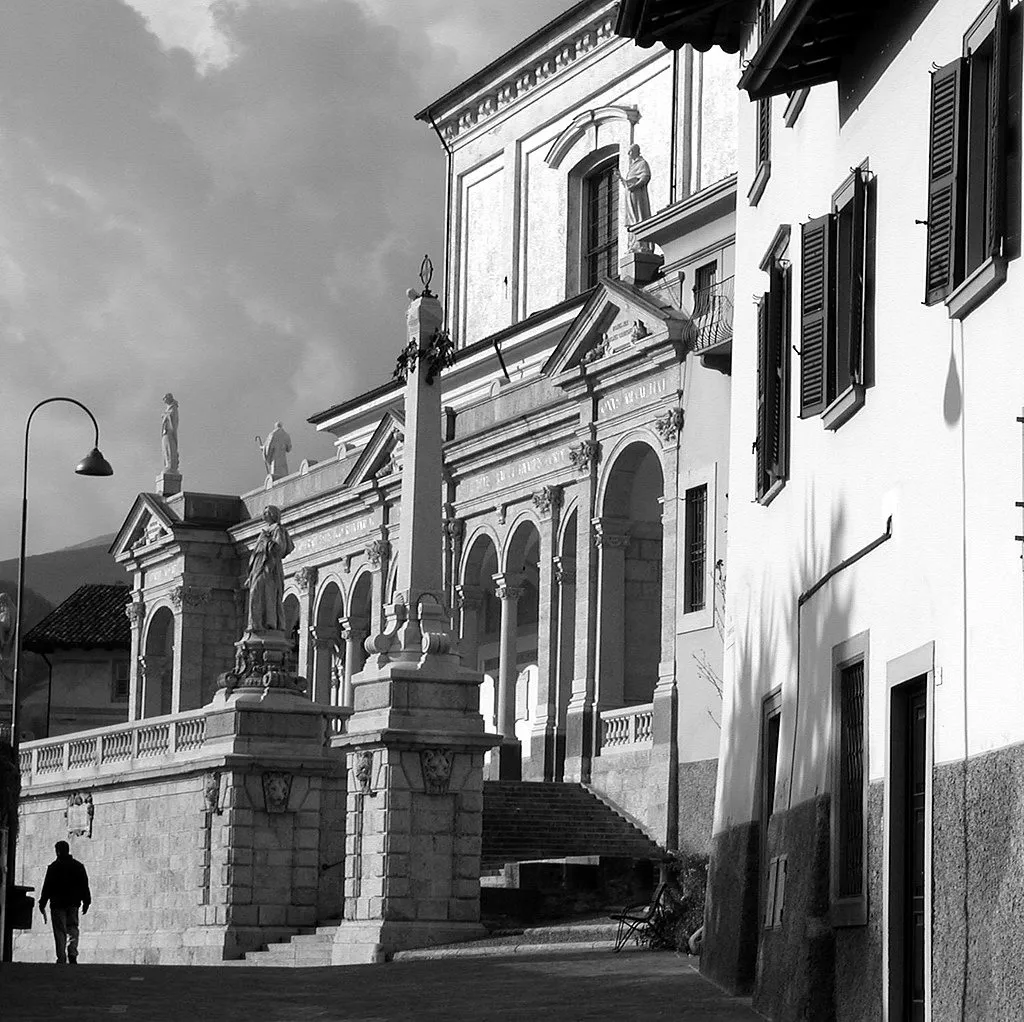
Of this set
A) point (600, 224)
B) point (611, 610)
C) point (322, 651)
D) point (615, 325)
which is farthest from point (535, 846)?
point (600, 224)

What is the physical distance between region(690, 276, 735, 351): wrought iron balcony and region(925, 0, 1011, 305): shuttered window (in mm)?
22192

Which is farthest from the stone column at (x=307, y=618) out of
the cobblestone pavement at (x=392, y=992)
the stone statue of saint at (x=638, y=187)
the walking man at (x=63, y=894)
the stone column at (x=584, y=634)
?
the cobblestone pavement at (x=392, y=992)

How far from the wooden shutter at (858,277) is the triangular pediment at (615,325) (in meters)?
23.0

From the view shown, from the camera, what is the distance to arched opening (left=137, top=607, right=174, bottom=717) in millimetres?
59500

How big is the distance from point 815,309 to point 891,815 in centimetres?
394

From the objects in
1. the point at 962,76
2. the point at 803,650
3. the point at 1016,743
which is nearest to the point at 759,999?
the point at 803,650

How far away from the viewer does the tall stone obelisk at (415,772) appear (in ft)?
96.5

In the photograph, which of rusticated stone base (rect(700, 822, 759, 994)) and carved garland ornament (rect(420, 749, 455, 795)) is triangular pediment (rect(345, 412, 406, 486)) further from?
rusticated stone base (rect(700, 822, 759, 994))

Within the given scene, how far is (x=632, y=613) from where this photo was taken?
41000 millimetres

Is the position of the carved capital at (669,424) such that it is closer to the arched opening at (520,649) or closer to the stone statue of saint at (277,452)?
the arched opening at (520,649)

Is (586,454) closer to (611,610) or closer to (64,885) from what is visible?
(611,610)

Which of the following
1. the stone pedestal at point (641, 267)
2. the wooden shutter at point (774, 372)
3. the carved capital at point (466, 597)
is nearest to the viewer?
the wooden shutter at point (774, 372)

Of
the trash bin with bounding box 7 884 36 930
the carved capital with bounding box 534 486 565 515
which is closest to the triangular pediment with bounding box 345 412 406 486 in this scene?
the carved capital with bounding box 534 486 565 515

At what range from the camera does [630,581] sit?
4094 cm
